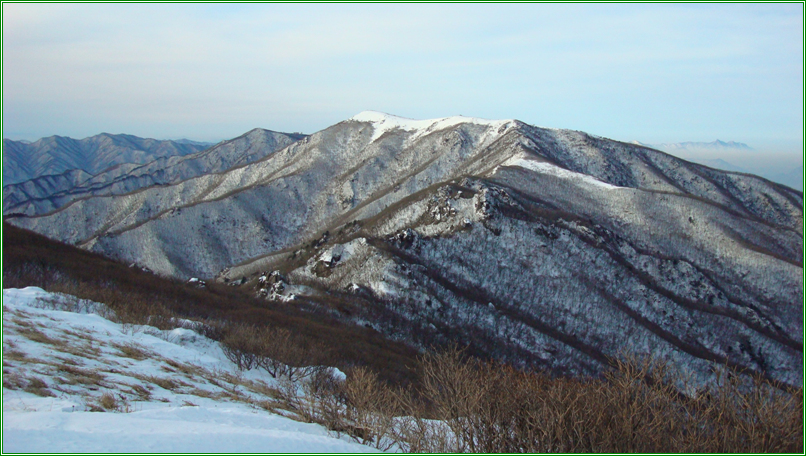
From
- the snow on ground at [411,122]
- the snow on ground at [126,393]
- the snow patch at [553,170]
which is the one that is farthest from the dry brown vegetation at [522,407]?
the snow on ground at [411,122]

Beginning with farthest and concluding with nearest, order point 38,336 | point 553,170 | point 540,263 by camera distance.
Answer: point 553,170
point 540,263
point 38,336

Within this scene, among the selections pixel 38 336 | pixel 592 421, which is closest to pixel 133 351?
pixel 38 336

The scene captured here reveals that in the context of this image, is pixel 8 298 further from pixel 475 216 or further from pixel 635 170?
pixel 635 170

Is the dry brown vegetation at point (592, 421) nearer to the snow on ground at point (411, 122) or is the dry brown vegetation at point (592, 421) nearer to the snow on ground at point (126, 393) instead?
the snow on ground at point (126, 393)

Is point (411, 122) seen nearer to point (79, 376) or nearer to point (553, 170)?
point (553, 170)

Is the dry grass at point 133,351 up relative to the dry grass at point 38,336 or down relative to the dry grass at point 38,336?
down
